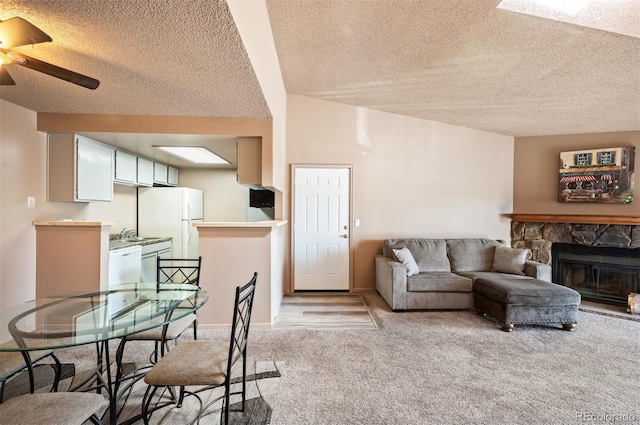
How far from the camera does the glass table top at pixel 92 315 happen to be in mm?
1405

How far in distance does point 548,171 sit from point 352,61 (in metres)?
3.46

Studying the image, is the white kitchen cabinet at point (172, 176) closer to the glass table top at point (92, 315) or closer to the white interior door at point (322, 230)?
the white interior door at point (322, 230)

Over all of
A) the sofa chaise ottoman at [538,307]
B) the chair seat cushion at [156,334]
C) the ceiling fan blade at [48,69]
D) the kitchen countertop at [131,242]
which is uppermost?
the ceiling fan blade at [48,69]

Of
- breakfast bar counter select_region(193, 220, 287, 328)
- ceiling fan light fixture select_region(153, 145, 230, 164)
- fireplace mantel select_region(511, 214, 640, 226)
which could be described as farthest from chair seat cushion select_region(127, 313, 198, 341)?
fireplace mantel select_region(511, 214, 640, 226)

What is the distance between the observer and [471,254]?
4.08 meters

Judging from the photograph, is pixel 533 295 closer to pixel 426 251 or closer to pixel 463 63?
pixel 426 251

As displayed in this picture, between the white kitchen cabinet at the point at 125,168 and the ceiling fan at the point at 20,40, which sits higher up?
the ceiling fan at the point at 20,40

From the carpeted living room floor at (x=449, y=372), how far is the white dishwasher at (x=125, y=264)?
0.86 metres

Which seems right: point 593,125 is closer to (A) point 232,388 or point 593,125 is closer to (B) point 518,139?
(B) point 518,139

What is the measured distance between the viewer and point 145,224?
14.4 feet

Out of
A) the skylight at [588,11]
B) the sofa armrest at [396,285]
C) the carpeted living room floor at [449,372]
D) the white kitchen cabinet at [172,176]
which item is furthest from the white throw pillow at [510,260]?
the white kitchen cabinet at [172,176]

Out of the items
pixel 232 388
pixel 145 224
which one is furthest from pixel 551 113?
pixel 145 224

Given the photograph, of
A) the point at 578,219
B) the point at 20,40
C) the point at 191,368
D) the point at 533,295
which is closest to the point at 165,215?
the point at 20,40

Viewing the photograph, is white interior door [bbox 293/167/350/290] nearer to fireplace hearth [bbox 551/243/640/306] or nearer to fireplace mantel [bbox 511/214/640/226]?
fireplace mantel [bbox 511/214/640/226]
